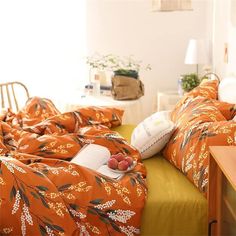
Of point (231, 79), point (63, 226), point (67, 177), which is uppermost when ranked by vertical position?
point (231, 79)

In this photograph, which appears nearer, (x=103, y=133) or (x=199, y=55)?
(x=103, y=133)

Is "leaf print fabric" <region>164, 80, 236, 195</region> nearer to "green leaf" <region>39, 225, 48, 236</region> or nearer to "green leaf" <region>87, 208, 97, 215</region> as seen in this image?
"green leaf" <region>87, 208, 97, 215</region>

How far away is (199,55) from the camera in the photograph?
Result: 4.29 meters

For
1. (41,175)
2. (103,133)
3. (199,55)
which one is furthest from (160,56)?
(41,175)

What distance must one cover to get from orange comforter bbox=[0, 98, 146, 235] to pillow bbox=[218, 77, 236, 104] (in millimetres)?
694

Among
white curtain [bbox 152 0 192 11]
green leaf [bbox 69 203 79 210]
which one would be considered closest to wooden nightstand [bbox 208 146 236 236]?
green leaf [bbox 69 203 79 210]

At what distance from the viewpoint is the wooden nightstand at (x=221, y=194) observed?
5.23 ft

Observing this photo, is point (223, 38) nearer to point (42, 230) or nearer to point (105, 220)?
point (105, 220)

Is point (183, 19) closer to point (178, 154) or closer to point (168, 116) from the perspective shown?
point (168, 116)

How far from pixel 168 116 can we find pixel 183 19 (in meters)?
2.26

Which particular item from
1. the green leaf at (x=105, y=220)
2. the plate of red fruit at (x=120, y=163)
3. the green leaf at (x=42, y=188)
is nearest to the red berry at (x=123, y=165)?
the plate of red fruit at (x=120, y=163)

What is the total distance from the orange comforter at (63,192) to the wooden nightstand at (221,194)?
0.92ft

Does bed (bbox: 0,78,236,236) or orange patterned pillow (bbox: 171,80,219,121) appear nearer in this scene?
bed (bbox: 0,78,236,236)

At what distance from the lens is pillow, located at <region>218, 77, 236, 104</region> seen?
259 centimetres
